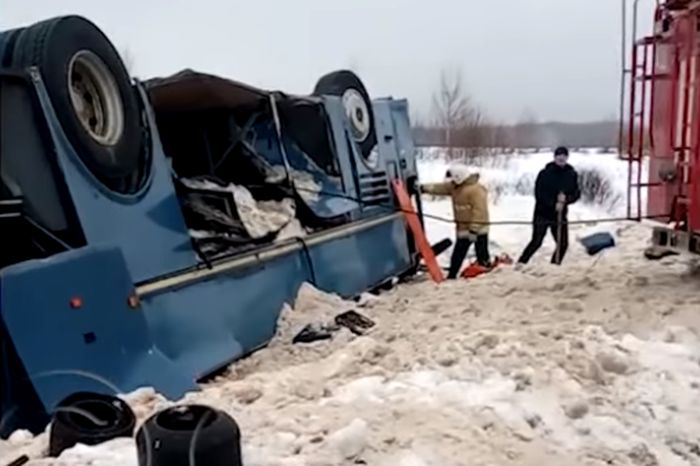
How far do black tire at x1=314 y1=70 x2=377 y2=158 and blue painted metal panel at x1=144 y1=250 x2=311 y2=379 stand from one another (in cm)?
247

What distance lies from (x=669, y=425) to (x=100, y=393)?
246 centimetres

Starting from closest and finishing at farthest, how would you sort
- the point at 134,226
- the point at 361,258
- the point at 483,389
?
the point at 483,389
the point at 134,226
the point at 361,258

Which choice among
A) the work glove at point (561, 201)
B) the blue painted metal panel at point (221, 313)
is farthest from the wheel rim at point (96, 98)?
the work glove at point (561, 201)

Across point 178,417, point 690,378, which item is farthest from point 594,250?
point 178,417

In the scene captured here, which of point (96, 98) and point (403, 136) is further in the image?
point (403, 136)

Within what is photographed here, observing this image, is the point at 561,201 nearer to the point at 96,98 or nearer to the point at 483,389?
the point at 96,98

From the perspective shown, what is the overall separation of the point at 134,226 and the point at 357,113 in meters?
4.28

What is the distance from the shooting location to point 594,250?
379 inches

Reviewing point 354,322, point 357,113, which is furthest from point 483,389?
point 357,113

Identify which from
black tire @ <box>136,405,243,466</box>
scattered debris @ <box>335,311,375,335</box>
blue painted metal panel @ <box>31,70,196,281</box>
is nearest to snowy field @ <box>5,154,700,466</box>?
scattered debris @ <box>335,311,375,335</box>

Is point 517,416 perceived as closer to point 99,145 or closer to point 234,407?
point 234,407

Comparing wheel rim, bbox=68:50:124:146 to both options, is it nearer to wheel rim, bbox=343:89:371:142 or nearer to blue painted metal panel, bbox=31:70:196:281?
blue painted metal panel, bbox=31:70:196:281

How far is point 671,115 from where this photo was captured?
643 centimetres

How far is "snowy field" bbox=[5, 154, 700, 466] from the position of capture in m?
3.12
